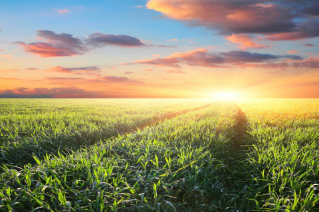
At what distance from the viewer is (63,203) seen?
2.66m

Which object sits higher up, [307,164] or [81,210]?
[307,164]

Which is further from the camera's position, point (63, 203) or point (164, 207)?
point (164, 207)

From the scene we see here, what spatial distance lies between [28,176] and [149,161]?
246 cm

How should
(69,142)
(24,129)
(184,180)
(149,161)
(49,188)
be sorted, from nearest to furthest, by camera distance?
(49,188), (184,180), (149,161), (69,142), (24,129)

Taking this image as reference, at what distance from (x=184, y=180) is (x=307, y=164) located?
3046mm

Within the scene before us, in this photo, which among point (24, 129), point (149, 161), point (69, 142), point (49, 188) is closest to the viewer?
point (49, 188)

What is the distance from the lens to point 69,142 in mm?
7203

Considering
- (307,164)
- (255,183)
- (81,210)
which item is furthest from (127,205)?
(307,164)

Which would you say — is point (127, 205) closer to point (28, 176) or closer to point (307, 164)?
point (28, 176)

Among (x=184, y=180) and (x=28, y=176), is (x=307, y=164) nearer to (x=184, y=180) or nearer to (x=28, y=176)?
(x=184, y=180)

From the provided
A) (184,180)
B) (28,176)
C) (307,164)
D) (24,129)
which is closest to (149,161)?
(184,180)

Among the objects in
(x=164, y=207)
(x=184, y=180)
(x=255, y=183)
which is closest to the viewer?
(x=164, y=207)

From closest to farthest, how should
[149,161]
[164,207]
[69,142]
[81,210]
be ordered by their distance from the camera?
[81,210]
[164,207]
[149,161]
[69,142]

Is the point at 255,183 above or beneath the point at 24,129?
beneath
